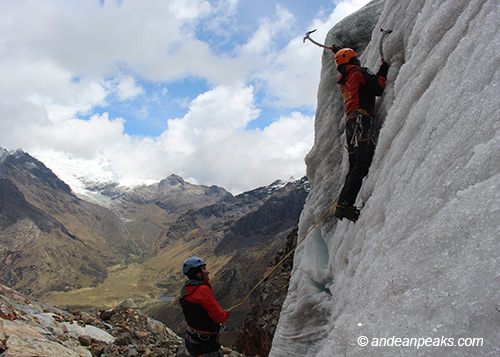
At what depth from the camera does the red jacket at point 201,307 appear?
19.5 feet

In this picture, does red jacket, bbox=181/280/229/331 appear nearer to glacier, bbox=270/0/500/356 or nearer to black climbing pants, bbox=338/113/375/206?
glacier, bbox=270/0/500/356

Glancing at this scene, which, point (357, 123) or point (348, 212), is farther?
point (357, 123)

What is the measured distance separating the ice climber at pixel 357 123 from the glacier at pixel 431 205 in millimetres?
214

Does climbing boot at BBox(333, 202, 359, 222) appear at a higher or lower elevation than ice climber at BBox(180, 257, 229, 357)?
higher

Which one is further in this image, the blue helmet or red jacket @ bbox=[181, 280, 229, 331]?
the blue helmet

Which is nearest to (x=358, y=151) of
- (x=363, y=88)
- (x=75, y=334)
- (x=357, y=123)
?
(x=357, y=123)

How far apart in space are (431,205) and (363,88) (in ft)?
13.4

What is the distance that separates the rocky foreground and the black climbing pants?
A: 6069 millimetres

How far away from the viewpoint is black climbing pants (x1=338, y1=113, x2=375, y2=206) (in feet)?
21.3

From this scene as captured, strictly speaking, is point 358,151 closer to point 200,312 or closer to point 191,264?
point 191,264

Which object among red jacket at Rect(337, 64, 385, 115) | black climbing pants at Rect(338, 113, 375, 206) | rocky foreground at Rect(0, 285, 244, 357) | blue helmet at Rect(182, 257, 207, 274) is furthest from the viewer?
rocky foreground at Rect(0, 285, 244, 357)

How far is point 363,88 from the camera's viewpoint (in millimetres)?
6852

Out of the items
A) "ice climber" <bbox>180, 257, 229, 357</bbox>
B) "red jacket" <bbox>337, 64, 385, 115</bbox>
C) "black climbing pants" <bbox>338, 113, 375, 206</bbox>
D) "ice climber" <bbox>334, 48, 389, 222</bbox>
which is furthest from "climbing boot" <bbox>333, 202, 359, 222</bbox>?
"ice climber" <bbox>180, 257, 229, 357</bbox>

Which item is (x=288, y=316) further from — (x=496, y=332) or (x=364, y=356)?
(x=496, y=332)
